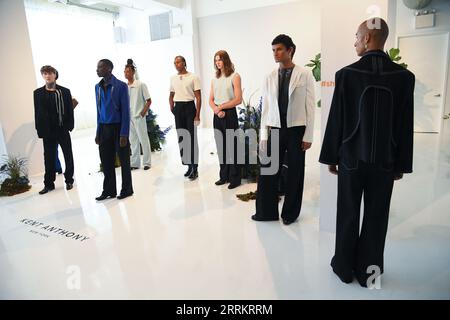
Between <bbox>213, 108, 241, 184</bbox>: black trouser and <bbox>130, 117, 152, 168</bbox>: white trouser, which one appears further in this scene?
<bbox>130, 117, 152, 168</bbox>: white trouser

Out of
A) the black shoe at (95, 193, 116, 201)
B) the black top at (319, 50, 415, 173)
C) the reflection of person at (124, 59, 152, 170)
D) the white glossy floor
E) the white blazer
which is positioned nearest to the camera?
the black top at (319, 50, 415, 173)

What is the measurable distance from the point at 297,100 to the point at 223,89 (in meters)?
1.25

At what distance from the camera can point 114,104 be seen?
3.38 meters

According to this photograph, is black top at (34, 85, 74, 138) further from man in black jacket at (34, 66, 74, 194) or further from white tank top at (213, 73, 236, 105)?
white tank top at (213, 73, 236, 105)

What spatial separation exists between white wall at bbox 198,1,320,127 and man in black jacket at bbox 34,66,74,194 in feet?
16.4

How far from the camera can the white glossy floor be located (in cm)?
203

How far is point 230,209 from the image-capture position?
3.30m

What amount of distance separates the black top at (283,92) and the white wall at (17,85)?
13.0 feet

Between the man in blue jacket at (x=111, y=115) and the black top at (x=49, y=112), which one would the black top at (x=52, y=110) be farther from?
the man in blue jacket at (x=111, y=115)

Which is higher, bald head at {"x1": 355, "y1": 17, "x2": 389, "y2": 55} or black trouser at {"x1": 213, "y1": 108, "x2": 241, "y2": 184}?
bald head at {"x1": 355, "y1": 17, "x2": 389, "y2": 55}

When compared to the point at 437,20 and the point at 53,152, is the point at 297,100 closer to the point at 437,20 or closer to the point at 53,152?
the point at 53,152

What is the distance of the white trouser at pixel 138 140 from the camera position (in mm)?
5000

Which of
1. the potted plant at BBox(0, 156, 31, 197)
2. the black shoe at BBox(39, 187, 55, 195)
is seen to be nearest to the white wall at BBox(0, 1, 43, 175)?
the potted plant at BBox(0, 156, 31, 197)
